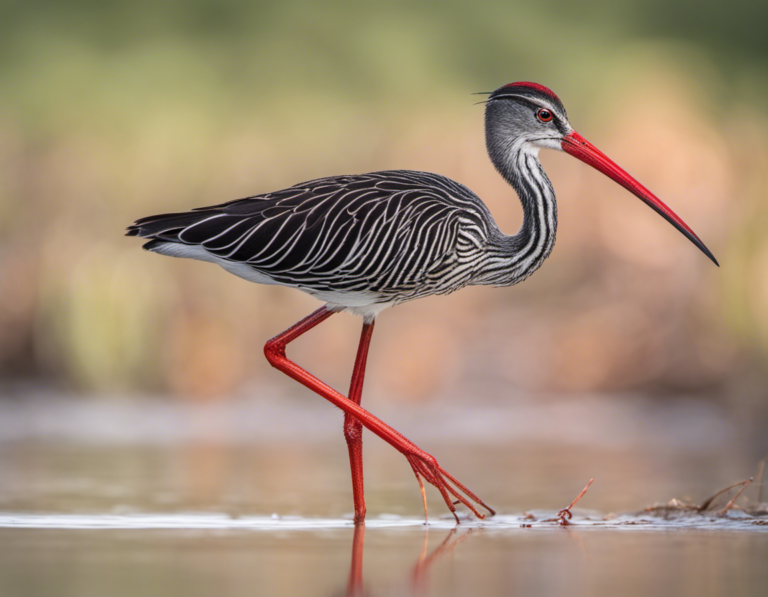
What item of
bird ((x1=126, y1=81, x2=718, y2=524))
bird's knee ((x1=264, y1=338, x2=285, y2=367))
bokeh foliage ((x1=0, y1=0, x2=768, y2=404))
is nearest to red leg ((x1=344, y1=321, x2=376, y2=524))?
bird ((x1=126, y1=81, x2=718, y2=524))

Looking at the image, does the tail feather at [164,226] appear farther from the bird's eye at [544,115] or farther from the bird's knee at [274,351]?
the bird's eye at [544,115]

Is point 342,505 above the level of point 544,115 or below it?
below

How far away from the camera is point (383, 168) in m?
13.6

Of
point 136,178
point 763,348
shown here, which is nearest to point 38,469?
point 136,178

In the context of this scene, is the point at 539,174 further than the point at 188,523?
Yes

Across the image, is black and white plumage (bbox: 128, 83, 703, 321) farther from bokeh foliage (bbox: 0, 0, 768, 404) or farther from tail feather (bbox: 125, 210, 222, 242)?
bokeh foliage (bbox: 0, 0, 768, 404)

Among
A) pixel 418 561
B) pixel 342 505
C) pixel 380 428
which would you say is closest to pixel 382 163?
pixel 342 505

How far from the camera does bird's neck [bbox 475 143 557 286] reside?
6570 millimetres

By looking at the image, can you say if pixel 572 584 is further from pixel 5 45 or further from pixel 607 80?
pixel 5 45

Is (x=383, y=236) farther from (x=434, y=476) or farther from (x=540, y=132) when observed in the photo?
(x=434, y=476)

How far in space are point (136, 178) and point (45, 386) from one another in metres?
3.02

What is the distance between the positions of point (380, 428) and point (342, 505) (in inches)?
32.1

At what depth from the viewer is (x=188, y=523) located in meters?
5.77

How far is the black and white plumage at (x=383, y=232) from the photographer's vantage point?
635 cm
